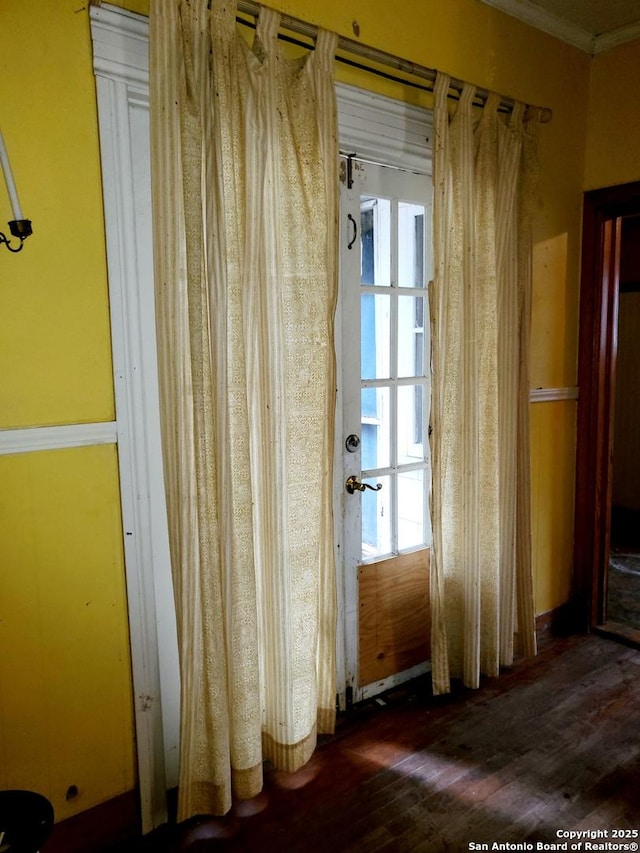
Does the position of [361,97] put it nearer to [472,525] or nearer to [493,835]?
[472,525]

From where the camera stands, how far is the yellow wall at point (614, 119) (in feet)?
8.43

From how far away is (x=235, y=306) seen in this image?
161 centimetres

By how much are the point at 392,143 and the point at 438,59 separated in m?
0.41

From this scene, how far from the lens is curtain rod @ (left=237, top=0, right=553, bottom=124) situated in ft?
5.30

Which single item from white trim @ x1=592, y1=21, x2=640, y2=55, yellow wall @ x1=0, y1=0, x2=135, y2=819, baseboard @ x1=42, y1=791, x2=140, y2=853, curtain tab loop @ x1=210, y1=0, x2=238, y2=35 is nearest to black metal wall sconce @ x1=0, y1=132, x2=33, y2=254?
yellow wall @ x1=0, y1=0, x2=135, y2=819

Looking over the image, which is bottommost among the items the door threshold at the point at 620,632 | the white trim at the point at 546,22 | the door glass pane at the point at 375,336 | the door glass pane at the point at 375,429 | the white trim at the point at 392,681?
the door threshold at the point at 620,632

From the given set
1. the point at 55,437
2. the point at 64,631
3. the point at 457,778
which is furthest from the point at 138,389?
the point at 457,778

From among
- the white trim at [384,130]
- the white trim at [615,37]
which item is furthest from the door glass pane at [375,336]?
the white trim at [615,37]

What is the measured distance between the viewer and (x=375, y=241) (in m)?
2.15

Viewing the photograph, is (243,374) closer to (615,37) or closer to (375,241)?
(375,241)

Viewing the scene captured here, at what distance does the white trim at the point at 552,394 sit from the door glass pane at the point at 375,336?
2.71 feet

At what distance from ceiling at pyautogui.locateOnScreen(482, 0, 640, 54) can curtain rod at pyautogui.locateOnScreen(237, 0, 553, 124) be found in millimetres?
457

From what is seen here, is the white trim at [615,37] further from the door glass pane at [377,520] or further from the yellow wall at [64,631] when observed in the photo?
the yellow wall at [64,631]

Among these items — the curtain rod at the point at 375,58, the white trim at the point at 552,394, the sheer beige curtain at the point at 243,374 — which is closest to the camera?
the sheer beige curtain at the point at 243,374
